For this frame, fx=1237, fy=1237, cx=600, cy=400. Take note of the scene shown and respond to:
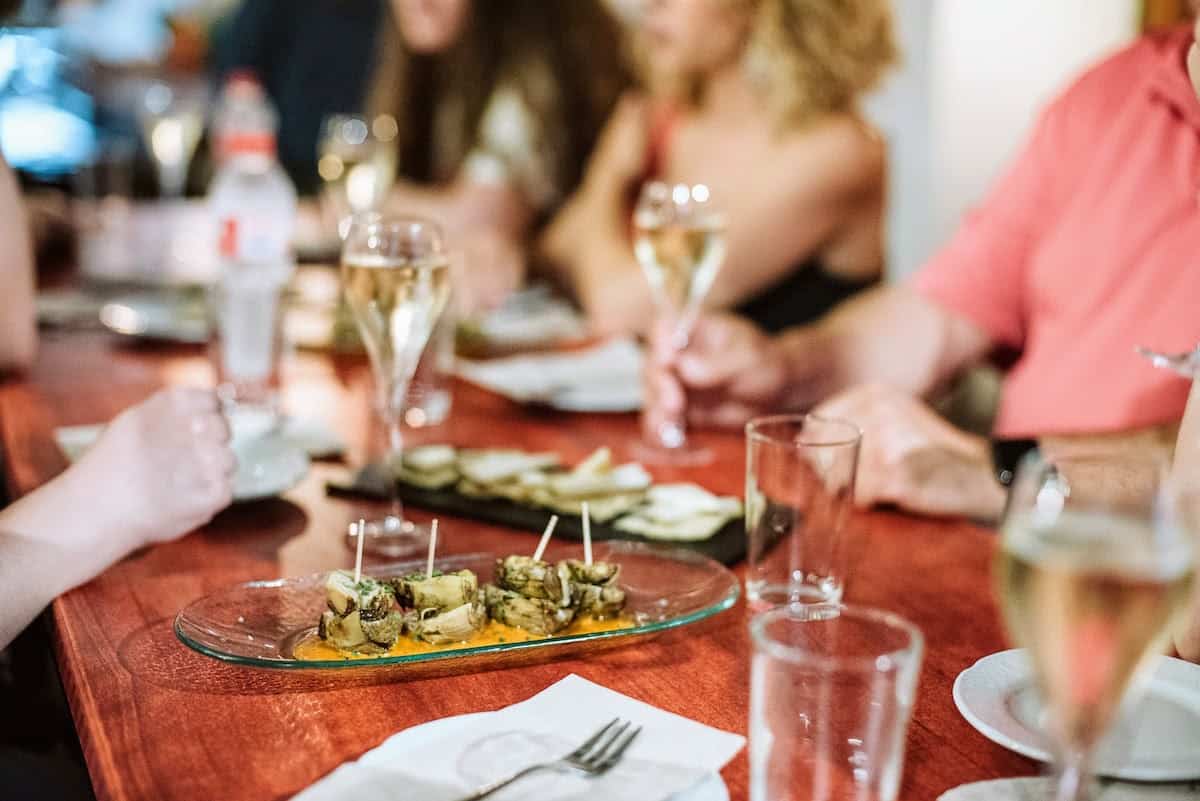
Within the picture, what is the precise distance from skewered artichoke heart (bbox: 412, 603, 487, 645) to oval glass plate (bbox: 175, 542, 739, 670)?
21 mm

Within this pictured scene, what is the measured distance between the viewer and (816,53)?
281 centimetres

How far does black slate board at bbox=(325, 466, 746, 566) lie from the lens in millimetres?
1100

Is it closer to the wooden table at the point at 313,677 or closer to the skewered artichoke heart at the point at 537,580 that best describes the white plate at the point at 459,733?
the wooden table at the point at 313,677

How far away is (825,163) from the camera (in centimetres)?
274

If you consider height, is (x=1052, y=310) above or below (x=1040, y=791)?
above

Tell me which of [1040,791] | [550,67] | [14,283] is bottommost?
[1040,791]

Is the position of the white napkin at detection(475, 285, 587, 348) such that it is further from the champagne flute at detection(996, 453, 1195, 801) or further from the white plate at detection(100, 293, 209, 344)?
the champagne flute at detection(996, 453, 1195, 801)

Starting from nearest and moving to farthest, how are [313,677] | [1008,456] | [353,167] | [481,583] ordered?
A: [313,677] → [481,583] → [1008,456] → [353,167]

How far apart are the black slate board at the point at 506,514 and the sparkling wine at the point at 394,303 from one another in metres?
0.11

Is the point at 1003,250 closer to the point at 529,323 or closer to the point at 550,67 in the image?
the point at 529,323

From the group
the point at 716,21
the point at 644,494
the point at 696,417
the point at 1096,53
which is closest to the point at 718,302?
the point at 716,21

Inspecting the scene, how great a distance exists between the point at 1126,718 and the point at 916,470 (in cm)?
51

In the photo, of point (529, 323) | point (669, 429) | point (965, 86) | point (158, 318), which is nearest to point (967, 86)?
point (965, 86)

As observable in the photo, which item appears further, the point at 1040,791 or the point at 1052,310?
the point at 1052,310
